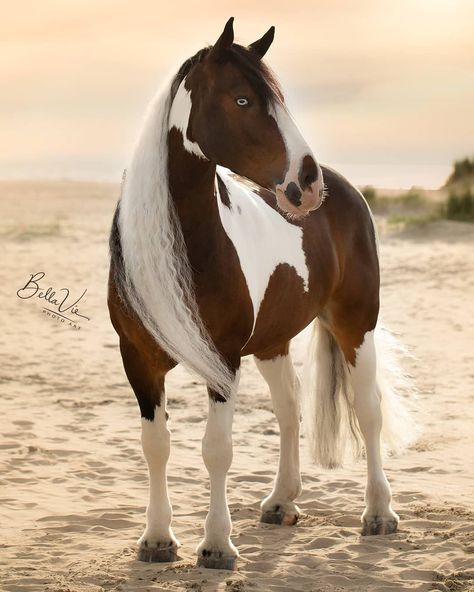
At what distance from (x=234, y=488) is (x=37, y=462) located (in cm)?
128

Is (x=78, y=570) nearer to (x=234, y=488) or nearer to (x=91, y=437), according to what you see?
(x=234, y=488)

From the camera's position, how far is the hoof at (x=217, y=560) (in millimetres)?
4383

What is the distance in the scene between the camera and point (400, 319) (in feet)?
39.1

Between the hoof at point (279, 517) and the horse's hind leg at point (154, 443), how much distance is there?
750 millimetres

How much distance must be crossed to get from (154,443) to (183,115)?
4.68ft

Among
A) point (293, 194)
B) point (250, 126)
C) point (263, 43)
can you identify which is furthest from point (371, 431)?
point (263, 43)

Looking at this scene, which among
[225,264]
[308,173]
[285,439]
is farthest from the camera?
[285,439]

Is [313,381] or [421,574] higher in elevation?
[313,381]

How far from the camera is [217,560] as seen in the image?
4.38 m

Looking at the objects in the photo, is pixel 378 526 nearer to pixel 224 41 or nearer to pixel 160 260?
pixel 160 260

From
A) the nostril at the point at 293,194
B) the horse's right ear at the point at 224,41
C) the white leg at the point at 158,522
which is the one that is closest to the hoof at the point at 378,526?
the white leg at the point at 158,522

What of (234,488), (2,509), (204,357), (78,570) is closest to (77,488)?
(2,509)

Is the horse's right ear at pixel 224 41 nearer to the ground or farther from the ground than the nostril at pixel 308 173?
farther from the ground

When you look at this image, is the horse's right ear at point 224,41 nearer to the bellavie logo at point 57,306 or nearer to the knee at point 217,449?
the knee at point 217,449
